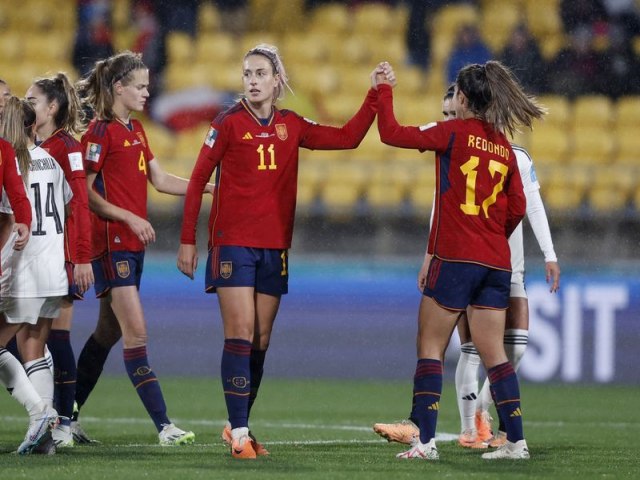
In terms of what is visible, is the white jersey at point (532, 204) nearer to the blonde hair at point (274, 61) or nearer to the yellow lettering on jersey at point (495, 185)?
the yellow lettering on jersey at point (495, 185)

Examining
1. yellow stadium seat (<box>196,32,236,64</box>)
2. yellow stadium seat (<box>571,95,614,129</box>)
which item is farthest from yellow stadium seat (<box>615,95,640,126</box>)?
yellow stadium seat (<box>196,32,236,64</box>)

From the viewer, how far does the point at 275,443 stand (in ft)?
21.6

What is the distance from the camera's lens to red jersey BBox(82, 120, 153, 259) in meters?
6.41

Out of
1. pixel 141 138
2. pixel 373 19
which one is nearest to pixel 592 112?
pixel 373 19

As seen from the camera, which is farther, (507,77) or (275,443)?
(275,443)

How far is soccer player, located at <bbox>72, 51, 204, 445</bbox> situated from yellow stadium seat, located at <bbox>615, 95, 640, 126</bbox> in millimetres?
7612

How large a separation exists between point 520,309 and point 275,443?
4.89 ft

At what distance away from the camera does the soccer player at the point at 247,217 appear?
18.6ft

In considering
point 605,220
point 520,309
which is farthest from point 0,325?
point 605,220

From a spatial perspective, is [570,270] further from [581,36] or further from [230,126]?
[230,126]

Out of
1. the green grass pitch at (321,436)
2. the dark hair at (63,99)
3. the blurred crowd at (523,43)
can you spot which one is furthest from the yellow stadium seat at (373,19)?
the dark hair at (63,99)

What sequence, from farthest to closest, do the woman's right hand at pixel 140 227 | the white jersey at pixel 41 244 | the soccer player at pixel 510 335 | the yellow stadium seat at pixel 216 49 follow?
1. the yellow stadium seat at pixel 216 49
2. the woman's right hand at pixel 140 227
3. the soccer player at pixel 510 335
4. the white jersey at pixel 41 244

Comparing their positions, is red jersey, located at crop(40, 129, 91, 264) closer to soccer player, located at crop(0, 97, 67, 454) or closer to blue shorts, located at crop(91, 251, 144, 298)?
soccer player, located at crop(0, 97, 67, 454)

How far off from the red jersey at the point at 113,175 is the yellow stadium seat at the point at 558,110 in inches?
290
